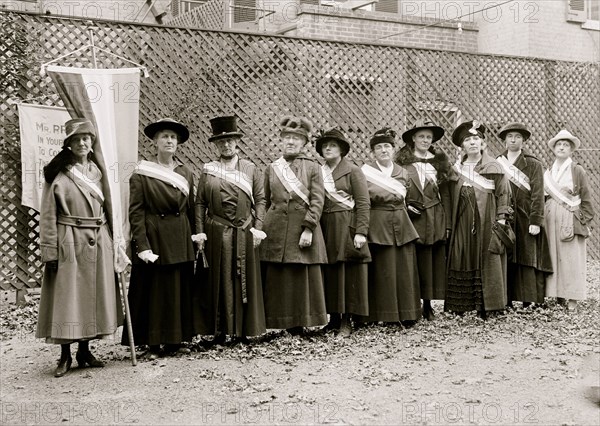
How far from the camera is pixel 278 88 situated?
35.8 ft

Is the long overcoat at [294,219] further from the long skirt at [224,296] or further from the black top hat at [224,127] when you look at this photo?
the black top hat at [224,127]

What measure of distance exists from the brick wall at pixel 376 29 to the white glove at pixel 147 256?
741 centimetres

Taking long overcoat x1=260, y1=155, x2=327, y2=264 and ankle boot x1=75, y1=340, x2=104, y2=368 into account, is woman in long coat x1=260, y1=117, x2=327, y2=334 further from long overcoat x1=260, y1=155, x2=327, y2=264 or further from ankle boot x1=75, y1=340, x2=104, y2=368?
ankle boot x1=75, y1=340, x2=104, y2=368

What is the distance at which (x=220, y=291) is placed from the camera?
7.32m

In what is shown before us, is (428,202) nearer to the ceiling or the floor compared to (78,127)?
nearer to the floor

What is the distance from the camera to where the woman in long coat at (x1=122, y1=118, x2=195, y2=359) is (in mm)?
7078

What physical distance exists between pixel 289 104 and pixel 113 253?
4.51 m

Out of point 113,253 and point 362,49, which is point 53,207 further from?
point 362,49

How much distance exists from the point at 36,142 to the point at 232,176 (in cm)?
280

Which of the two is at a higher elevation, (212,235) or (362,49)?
(362,49)

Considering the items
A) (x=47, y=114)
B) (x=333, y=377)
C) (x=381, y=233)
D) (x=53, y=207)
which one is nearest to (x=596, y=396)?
(x=333, y=377)

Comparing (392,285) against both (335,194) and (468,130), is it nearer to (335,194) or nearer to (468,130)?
(335,194)

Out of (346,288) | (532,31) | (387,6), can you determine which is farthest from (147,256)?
(532,31)

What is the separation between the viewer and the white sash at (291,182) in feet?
25.0
